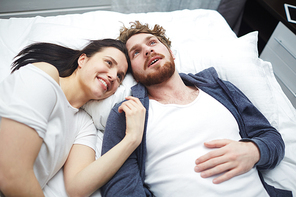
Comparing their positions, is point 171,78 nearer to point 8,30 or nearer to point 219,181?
point 219,181

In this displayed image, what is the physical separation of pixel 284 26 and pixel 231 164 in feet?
5.41

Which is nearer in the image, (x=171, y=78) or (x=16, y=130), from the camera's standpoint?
(x=16, y=130)

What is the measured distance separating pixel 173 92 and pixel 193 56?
45 cm

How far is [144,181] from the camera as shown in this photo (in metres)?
0.98

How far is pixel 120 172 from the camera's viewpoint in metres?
0.92

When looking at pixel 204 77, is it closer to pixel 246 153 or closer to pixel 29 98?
pixel 246 153

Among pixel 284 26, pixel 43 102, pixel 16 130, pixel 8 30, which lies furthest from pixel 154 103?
pixel 284 26

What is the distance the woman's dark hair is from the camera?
3.76ft

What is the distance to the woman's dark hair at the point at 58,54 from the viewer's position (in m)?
1.15

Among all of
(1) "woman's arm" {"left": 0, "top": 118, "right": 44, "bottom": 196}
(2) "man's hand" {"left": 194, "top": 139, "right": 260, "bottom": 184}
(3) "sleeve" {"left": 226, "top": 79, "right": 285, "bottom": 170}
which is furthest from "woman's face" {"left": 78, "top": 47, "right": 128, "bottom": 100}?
(3) "sleeve" {"left": 226, "top": 79, "right": 285, "bottom": 170}

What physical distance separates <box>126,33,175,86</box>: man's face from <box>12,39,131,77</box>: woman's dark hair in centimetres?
10

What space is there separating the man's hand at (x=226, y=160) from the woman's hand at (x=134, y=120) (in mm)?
322

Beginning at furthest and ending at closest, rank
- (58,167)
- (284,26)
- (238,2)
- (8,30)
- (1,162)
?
(238,2), (284,26), (8,30), (58,167), (1,162)

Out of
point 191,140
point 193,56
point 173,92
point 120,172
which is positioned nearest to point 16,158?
point 120,172
